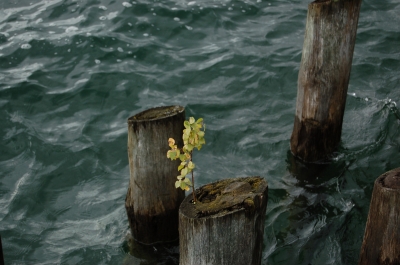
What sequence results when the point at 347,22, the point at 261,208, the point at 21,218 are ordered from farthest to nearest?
the point at 21,218 < the point at 347,22 < the point at 261,208

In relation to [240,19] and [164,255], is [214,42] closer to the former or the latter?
[240,19]

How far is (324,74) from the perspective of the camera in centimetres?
660

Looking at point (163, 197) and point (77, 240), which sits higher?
point (163, 197)

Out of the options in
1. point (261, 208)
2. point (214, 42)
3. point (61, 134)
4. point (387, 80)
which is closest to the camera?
point (261, 208)

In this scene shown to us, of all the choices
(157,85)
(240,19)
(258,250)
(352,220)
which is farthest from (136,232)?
(240,19)

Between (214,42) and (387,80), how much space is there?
137 inches

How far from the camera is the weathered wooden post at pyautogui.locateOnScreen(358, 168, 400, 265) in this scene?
428 cm

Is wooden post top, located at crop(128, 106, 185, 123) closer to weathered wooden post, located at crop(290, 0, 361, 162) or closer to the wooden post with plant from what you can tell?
the wooden post with plant

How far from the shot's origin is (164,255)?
19.2 ft

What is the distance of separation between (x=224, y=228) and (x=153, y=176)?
5.45 ft

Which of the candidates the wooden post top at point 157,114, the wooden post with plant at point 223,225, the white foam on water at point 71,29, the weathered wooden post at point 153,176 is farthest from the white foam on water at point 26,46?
the wooden post with plant at point 223,225

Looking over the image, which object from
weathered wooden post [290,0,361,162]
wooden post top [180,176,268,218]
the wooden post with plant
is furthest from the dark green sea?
the wooden post with plant

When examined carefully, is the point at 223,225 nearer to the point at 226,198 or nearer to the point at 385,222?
the point at 226,198

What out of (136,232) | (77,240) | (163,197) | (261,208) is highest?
(261,208)
